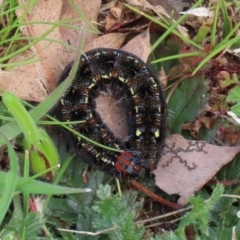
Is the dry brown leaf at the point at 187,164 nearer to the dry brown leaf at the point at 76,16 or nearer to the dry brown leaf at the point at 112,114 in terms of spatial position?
the dry brown leaf at the point at 112,114

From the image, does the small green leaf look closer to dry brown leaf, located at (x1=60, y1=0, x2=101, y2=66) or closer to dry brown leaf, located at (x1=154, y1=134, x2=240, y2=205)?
dry brown leaf, located at (x1=154, y1=134, x2=240, y2=205)

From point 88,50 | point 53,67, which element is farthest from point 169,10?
point 53,67

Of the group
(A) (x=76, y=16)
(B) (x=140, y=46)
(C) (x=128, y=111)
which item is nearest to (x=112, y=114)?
(C) (x=128, y=111)

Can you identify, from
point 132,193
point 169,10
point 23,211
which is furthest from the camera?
point 169,10

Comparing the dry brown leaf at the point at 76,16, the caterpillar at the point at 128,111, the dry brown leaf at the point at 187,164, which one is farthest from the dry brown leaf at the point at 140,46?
the dry brown leaf at the point at 187,164

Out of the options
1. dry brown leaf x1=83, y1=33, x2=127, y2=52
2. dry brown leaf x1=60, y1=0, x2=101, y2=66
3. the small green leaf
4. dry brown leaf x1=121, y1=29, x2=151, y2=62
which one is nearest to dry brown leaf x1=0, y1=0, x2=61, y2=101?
dry brown leaf x1=60, y1=0, x2=101, y2=66

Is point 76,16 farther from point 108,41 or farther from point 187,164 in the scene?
point 187,164

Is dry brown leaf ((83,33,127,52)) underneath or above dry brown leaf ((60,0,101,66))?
underneath

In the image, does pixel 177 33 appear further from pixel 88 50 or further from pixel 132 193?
pixel 132 193
